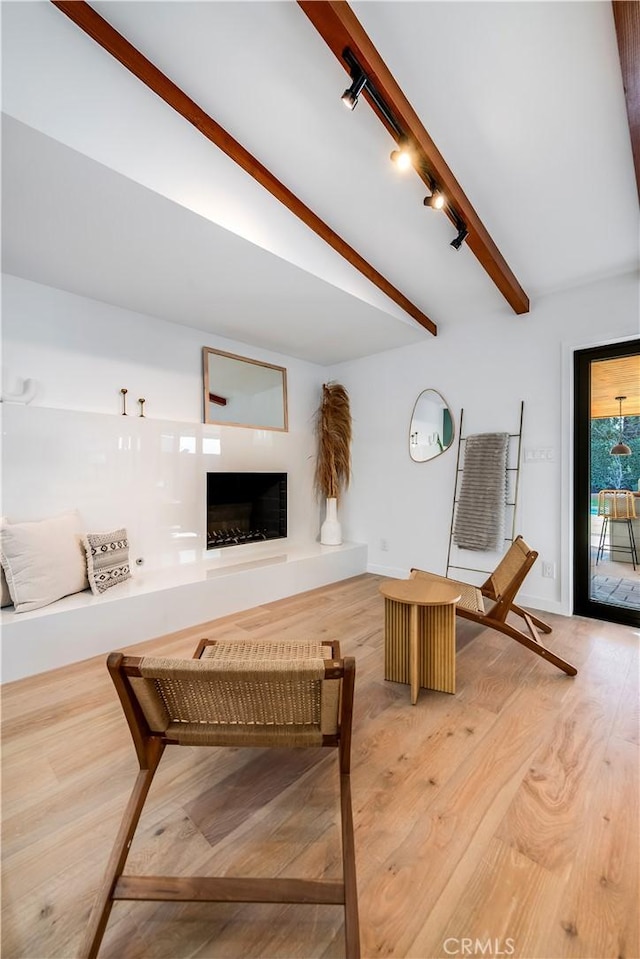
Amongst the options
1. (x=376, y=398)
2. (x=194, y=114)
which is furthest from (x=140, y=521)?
(x=376, y=398)

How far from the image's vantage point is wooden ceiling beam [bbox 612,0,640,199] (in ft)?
4.92

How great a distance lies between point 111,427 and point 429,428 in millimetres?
2968

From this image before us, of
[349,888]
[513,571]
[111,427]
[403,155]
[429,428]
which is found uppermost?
[403,155]

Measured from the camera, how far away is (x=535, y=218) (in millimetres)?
2625

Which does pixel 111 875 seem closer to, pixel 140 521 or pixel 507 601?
pixel 507 601

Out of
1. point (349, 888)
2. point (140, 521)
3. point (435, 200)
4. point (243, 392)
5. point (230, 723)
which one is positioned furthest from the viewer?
point (243, 392)

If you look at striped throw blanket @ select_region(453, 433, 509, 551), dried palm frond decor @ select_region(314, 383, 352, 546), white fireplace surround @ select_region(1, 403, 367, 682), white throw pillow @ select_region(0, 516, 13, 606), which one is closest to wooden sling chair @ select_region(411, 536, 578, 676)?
striped throw blanket @ select_region(453, 433, 509, 551)

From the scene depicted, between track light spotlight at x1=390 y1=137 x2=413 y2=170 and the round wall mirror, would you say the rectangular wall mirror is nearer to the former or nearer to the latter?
the round wall mirror

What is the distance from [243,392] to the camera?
13.4 feet

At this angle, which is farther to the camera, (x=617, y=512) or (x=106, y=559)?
(x=617, y=512)

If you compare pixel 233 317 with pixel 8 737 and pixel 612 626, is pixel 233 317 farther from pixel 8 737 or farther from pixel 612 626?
pixel 612 626

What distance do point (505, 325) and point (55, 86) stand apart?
344 centimetres

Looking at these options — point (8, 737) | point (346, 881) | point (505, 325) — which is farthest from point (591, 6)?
point (8, 737)

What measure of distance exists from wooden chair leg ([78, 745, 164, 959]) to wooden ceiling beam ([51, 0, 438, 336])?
2.90 meters
